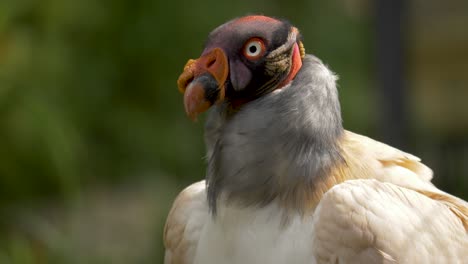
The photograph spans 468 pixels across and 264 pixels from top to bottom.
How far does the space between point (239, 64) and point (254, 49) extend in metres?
0.06

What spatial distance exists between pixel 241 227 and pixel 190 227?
1.09 feet

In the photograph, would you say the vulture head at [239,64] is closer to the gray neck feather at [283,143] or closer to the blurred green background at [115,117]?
the gray neck feather at [283,143]

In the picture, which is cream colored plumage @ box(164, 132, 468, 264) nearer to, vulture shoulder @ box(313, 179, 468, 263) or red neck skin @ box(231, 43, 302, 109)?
vulture shoulder @ box(313, 179, 468, 263)

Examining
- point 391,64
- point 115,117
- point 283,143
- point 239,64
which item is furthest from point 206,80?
point 115,117

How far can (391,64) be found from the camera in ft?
16.0

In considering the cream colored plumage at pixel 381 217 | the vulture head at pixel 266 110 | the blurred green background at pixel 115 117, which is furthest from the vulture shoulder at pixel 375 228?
the blurred green background at pixel 115 117

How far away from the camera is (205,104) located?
2.45 metres

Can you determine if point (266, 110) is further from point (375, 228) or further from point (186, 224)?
point (186, 224)

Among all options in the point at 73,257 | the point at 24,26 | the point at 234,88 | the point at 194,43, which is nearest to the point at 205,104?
the point at 234,88

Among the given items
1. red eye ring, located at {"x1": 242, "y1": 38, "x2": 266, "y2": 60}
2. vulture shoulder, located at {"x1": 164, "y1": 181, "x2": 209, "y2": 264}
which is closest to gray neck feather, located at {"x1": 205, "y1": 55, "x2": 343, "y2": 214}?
red eye ring, located at {"x1": 242, "y1": 38, "x2": 266, "y2": 60}

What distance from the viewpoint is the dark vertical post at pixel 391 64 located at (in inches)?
191

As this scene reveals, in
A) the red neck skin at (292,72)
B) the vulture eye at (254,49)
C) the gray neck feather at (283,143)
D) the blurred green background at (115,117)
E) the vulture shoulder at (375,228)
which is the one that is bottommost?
the blurred green background at (115,117)

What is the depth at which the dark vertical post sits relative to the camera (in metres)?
4.86

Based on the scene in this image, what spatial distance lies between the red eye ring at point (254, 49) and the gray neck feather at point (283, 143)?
0.11 metres
